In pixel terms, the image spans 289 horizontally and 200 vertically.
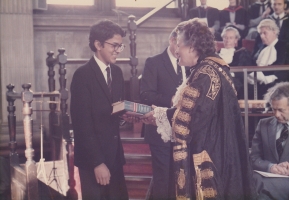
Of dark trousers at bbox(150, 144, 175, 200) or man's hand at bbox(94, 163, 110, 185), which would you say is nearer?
man's hand at bbox(94, 163, 110, 185)

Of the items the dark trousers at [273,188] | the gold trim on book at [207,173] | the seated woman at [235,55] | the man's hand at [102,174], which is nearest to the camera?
the gold trim on book at [207,173]

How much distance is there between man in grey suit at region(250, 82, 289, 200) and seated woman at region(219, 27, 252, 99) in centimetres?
206

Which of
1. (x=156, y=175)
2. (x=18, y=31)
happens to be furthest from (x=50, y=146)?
(x=156, y=175)

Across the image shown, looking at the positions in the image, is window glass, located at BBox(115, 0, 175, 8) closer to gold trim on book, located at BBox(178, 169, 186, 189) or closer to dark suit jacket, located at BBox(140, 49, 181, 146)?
dark suit jacket, located at BBox(140, 49, 181, 146)

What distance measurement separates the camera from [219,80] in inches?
116

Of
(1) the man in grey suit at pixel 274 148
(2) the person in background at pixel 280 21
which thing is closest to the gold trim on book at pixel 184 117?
(1) the man in grey suit at pixel 274 148

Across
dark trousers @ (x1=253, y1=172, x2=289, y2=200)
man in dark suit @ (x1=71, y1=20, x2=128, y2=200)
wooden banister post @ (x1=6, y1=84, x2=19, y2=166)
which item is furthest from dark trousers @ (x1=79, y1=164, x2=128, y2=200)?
wooden banister post @ (x1=6, y1=84, x2=19, y2=166)

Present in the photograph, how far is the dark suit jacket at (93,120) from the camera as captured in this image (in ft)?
10.2

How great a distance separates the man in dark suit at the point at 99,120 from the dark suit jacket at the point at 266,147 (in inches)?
48.4

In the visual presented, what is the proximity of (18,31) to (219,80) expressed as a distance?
445 cm

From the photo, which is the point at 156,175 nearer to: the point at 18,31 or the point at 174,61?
the point at 174,61

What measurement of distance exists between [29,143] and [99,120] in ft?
5.98

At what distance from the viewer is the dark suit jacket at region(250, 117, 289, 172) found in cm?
392

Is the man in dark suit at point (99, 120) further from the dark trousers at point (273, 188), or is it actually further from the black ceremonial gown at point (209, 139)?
the dark trousers at point (273, 188)
